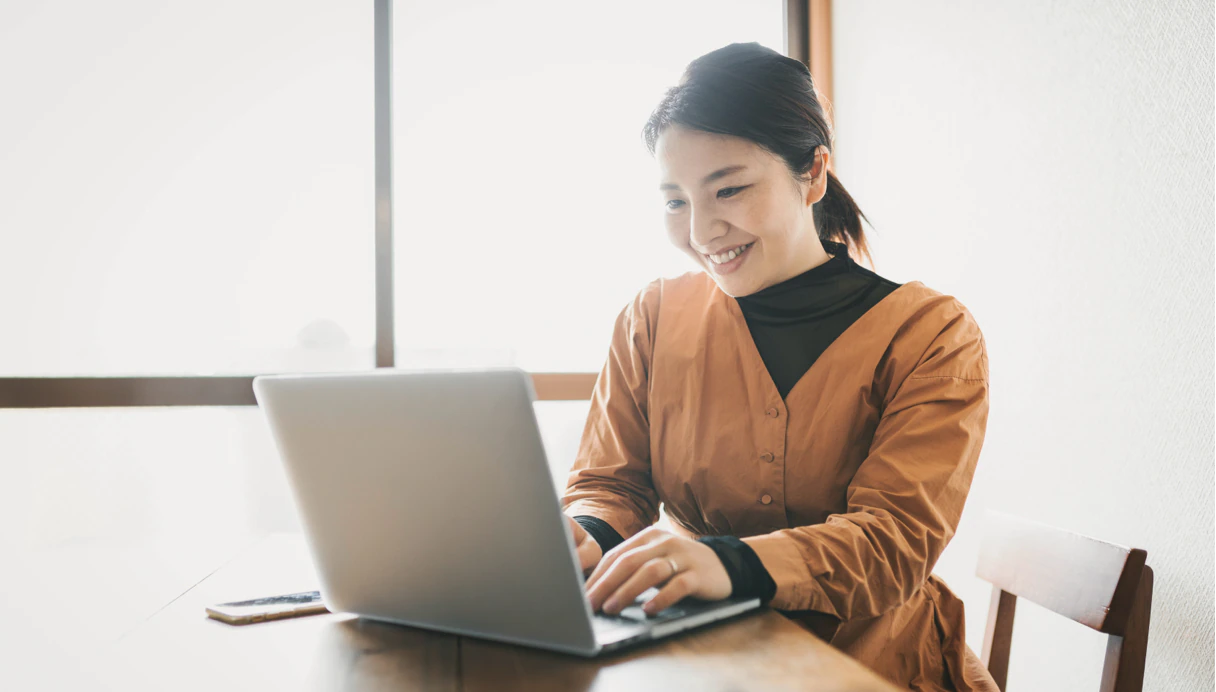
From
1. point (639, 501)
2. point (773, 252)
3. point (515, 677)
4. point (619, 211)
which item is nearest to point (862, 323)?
point (773, 252)

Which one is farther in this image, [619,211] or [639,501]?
[619,211]

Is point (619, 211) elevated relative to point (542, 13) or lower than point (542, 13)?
lower

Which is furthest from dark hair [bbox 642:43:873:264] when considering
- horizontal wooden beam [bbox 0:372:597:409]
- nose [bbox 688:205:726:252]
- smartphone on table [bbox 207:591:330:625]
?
horizontal wooden beam [bbox 0:372:597:409]

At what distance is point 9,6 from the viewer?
76.2 inches

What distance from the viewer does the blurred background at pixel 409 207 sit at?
4.92 feet

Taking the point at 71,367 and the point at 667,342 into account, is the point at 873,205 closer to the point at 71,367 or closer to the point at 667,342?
the point at 667,342

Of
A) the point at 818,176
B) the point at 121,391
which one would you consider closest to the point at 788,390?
the point at 818,176

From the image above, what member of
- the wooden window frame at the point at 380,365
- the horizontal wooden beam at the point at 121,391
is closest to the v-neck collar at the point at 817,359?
the wooden window frame at the point at 380,365

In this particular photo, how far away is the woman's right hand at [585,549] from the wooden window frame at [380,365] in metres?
0.89

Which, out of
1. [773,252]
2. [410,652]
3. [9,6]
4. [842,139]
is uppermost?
[9,6]

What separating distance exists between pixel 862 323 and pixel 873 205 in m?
1.11

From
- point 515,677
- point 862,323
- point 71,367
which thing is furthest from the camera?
point 71,367

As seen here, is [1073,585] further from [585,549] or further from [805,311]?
[585,549]

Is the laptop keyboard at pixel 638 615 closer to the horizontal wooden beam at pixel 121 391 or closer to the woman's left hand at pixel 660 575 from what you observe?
the woman's left hand at pixel 660 575
